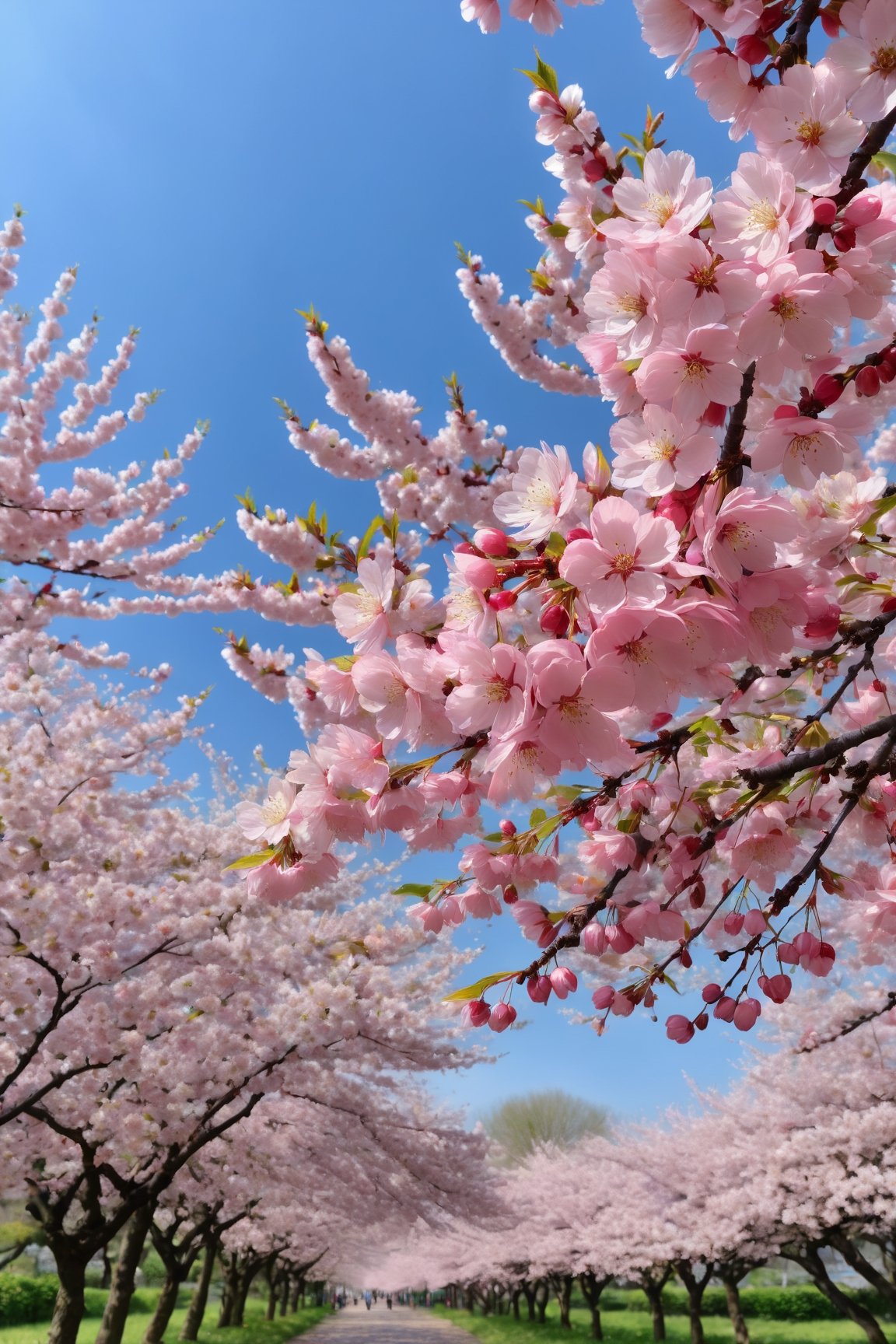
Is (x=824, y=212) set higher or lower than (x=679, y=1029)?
higher

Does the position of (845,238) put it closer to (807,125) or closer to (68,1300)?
(807,125)

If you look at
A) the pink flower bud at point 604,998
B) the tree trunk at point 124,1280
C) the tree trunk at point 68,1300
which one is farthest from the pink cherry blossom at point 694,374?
the tree trunk at point 124,1280

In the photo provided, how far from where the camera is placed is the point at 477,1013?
1812 mm

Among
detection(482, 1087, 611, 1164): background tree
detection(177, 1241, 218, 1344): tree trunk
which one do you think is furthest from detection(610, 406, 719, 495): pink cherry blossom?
detection(482, 1087, 611, 1164): background tree

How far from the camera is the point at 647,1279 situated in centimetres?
1905

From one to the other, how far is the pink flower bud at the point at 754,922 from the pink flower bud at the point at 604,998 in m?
0.40

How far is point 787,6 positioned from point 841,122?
0.47 meters

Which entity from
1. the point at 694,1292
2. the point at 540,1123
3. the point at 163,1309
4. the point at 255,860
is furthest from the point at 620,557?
the point at 540,1123

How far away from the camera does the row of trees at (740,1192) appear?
1075 centimetres

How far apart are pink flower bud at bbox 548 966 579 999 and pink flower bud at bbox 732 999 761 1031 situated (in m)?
0.48

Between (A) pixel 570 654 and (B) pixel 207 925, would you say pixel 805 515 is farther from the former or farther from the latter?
(B) pixel 207 925

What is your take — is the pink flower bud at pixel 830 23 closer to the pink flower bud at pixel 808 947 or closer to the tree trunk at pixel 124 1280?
the pink flower bud at pixel 808 947

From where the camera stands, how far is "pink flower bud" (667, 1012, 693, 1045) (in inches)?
81.6

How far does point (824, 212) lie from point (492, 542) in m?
0.70
